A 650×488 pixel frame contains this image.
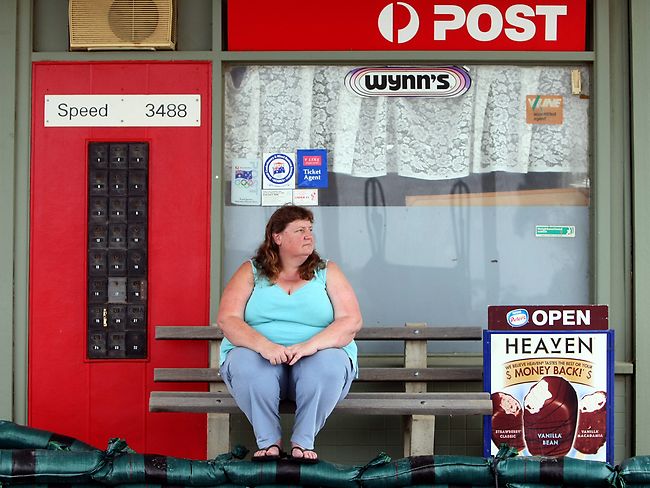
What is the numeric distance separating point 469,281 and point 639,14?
5.71 ft

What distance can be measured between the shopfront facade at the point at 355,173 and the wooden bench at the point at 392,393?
0.94 feet

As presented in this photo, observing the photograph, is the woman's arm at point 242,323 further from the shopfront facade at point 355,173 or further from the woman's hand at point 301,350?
the shopfront facade at point 355,173

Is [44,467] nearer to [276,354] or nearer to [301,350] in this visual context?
[276,354]

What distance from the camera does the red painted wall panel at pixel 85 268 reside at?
5.91 m

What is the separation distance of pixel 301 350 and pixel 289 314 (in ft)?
1.02

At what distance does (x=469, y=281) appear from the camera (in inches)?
237

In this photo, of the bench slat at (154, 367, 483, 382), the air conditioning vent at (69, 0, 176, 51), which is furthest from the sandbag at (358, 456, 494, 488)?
the air conditioning vent at (69, 0, 176, 51)

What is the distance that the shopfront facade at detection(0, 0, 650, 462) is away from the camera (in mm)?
5910

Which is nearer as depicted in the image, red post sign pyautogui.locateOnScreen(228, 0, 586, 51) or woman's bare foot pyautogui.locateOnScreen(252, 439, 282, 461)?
woman's bare foot pyautogui.locateOnScreen(252, 439, 282, 461)

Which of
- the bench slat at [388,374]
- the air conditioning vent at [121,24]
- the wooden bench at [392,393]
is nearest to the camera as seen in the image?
the wooden bench at [392,393]

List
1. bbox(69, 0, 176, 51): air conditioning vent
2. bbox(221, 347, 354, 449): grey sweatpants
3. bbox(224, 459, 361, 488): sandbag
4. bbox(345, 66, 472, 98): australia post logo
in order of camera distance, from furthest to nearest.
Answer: bbox(345, 66, 472, 98): australia post logo, bbox(69, 0, 176, 51): air conditioning vent, bbox(221, 347, 354, 449): grey sweatpants, bbox(224, 459, 361, 488): sandbag

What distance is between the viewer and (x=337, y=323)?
16.4ft

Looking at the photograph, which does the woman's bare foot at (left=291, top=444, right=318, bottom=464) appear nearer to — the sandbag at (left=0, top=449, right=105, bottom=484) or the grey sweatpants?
the grey sweatpants

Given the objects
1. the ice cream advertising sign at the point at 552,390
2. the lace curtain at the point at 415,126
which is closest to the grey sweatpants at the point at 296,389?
the ice cream advertising sign at the point at 552,390
